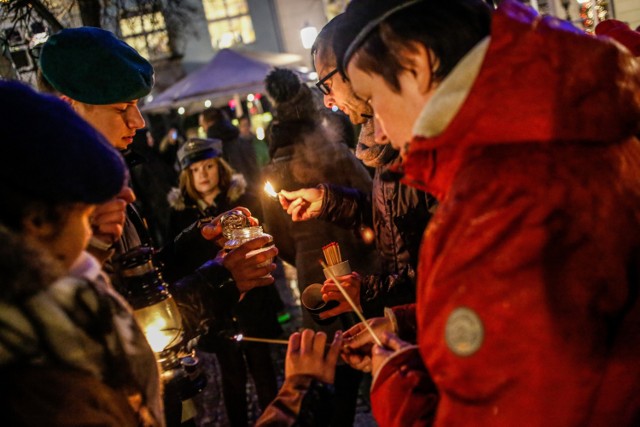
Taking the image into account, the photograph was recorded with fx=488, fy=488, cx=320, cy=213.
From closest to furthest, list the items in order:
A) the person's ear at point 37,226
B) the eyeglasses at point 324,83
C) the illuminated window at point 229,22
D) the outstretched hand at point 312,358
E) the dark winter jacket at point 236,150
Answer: the person's ear at point 37,226 → the outstretched hand at point 312,358 → the eyeglasses at point 324,83 → the dark winter jacket at point 236,150 → the illuminated window at point 229,22

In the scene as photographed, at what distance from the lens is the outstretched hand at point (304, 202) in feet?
11.4

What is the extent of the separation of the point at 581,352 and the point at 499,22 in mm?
851

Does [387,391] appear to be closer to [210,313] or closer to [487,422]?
[487,422]

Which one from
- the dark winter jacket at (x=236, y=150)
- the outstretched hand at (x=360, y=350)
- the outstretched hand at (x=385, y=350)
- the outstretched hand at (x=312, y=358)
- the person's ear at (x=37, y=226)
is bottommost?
the dark winter jacket at (x=236, y=150)

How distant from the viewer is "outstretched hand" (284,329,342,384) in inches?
70.2

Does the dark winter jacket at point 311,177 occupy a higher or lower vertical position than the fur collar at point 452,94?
lower

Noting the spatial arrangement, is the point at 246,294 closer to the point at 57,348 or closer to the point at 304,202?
the point at 304,202

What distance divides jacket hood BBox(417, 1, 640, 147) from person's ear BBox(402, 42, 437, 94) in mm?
222

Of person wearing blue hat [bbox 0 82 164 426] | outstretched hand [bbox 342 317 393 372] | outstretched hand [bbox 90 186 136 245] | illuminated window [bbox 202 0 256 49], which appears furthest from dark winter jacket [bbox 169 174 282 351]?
illuminated window [bbox 202 0 256 49]

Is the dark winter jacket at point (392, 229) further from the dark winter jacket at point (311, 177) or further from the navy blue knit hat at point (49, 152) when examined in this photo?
the navy blue knit hat at point (49, 152)

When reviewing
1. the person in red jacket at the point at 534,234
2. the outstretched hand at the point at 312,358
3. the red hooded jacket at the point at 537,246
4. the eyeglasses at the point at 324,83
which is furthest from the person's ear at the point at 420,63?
the eyeglasses at the point at 324,83

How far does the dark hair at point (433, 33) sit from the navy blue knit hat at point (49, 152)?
0.86m

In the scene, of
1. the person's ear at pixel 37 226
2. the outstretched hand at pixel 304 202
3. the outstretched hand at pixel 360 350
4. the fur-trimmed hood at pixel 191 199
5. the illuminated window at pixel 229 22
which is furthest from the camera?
the illuminated window at pixel 229 22

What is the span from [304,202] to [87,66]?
65.1 inches
